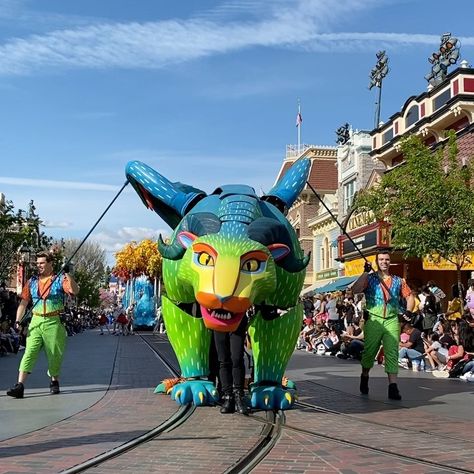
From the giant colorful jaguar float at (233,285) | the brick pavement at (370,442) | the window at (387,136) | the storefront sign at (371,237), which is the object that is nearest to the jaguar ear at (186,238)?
the giant colorful jaguar float at (233,285)

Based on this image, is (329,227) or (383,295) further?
(329,227)

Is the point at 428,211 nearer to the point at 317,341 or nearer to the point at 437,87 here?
the point at 317,341

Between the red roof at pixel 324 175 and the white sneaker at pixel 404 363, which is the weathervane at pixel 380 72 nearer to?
the red roof at pixel 324 175

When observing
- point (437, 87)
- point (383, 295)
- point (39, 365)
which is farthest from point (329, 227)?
point (383, 295)

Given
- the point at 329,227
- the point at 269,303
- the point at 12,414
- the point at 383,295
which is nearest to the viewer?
the point at 12,414

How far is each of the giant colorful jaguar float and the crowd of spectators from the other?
5.65 feet

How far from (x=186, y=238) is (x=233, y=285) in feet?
3.59

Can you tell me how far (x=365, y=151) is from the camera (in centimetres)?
3269

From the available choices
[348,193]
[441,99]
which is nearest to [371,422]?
[441,99]

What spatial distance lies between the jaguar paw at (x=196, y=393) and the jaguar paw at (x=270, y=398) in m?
0.45

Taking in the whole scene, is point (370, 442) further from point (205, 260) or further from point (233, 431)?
point (205, 260)

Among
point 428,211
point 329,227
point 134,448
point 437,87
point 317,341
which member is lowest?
point 134,448

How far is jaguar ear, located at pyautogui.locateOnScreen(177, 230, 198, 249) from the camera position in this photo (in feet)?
23.6

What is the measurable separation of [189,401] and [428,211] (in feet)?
34.7
